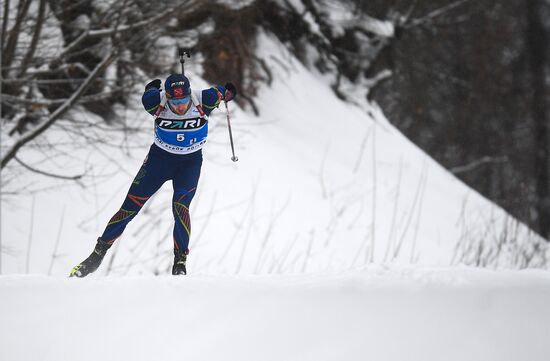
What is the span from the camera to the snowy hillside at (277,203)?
22.6 ft

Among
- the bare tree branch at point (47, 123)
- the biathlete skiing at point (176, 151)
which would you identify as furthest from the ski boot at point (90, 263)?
the bare tree branch at point (47, 123)

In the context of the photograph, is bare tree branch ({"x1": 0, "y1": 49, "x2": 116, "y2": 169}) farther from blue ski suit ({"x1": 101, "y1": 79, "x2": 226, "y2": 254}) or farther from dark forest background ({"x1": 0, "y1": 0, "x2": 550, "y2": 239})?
blue ski suit ({"x1": 101, "y1": 79, "x2": 226, "y2": 254})

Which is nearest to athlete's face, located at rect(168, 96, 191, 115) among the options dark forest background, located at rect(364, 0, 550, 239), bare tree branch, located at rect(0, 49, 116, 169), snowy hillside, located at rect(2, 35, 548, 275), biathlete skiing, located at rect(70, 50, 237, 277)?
biathlete skiing, located at rect(70, 50, 237, 277)

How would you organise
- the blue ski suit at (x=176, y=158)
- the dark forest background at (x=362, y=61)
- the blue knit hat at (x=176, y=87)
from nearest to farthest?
the blue knit hat at (x=176, y=87)
the blue ski suit at (x=176, y=158)
the dark forest background at (x=362, y=61)

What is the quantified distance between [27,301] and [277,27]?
32.5ft

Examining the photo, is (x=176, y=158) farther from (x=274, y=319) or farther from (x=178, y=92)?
(x=274, y=319)

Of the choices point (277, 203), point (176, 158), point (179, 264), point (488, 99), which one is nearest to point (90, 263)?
point (179, 264)

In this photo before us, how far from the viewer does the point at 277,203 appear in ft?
29.7

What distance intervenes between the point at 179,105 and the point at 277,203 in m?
5.53

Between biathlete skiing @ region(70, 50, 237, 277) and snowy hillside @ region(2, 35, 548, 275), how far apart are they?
984 mm

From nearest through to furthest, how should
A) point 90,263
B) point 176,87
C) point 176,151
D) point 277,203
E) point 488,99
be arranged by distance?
point 176,87 → point 176,151 → point 90,263 → point 277,203 → point 488,99

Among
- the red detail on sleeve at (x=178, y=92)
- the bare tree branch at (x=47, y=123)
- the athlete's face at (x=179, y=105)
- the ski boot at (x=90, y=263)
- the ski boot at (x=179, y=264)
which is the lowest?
the ski boot at (x=179, y=264)

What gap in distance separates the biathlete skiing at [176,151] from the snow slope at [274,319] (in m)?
0.76

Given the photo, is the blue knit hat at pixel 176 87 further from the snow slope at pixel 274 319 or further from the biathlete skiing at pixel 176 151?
the snow slope at pixel 274 319
